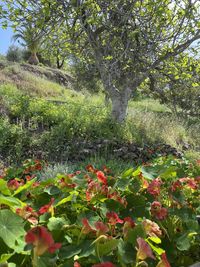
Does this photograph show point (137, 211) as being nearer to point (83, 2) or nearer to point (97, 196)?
point (97, 196)

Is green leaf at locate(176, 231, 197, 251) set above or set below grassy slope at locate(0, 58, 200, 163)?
above

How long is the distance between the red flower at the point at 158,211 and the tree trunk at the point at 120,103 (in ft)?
24.8

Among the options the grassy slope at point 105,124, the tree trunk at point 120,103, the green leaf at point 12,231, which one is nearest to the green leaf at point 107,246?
the green leaf at point 12,231

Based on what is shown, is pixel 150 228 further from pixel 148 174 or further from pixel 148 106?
pixel 148 106

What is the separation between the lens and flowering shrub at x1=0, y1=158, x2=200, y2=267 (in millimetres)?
1300

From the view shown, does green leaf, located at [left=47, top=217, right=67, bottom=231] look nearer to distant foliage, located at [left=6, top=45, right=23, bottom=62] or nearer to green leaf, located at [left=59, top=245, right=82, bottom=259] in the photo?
green leaf, located at [left=59, top=245, right=82, bottom=259]

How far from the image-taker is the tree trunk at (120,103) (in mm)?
9352

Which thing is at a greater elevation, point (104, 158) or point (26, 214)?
point (26, 214)

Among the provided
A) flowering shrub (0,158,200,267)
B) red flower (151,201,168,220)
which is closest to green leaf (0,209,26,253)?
flowering shrub (0,158,200,267)

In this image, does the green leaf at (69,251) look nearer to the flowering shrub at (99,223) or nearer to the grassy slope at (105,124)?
the flowering shrub at (99,223)

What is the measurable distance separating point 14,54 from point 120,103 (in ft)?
64.7

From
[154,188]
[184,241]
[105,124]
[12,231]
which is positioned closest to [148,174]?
[154,188]

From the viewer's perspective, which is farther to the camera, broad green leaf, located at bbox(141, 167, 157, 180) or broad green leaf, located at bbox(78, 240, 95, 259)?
broad green leaf, located at bbox(141, 167, 157, 180)

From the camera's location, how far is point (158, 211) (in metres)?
1.78
